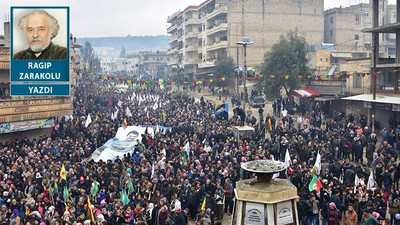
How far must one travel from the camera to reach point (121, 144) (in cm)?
2300

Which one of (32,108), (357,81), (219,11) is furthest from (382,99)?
(219,11)

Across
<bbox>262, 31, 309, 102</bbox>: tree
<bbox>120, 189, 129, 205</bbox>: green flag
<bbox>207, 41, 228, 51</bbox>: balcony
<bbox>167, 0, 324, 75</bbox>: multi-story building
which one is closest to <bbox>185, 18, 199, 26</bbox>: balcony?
<bbox>167, 0, 324, 75</bbox>: multi-story building

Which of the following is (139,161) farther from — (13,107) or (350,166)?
(13,107)

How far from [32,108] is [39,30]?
14875 mm

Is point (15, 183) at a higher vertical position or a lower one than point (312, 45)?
lower

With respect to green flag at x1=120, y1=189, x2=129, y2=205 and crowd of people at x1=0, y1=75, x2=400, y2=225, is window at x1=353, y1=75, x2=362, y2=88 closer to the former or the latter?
crowd of people at x1=0, y1=75, x2=400, y2=225

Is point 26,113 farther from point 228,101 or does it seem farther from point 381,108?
point 228,101

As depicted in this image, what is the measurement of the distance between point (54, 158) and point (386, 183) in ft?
41.8

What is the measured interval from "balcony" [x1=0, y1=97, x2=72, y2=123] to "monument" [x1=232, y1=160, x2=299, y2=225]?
21.9 metres

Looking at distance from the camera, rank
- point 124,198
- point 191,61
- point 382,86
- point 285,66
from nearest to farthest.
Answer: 1. point 124,198
2. point 382,86
3. point 285,66
4. point 191,61

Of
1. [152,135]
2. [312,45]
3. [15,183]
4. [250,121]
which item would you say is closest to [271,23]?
[312,45]

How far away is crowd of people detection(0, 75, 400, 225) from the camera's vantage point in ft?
41.2

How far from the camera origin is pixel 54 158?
1955 cm

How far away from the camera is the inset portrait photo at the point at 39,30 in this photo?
1297cm
